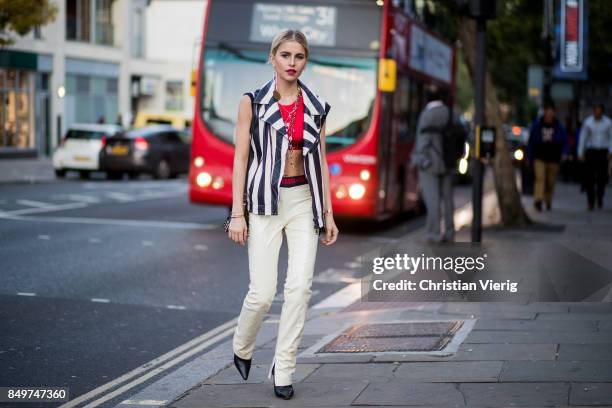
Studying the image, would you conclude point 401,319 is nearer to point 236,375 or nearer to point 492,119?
point 236,375

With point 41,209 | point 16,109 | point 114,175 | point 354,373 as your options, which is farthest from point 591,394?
point 16,109

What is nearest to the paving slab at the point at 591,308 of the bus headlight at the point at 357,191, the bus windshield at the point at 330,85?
the bus headlight at the point at 357,191

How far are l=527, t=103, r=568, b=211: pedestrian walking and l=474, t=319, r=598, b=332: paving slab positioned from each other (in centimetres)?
1273

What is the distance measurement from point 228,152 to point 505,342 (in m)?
9.18

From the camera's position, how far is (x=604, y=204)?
894 inches

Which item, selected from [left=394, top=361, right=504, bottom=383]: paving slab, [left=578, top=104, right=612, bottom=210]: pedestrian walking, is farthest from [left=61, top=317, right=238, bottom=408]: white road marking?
[left=578, top=104, right=612, bottom=210]: pedestrian walking

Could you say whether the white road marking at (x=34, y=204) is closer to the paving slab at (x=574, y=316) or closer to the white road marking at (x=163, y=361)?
the white road marking at (x=163, y=361)

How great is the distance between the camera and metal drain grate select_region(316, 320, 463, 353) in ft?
23.5

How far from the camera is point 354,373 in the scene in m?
6.33

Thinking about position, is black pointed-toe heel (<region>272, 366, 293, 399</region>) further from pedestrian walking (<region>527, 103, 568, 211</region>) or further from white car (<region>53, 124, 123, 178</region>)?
white car (<region>53, 124, 123, 178</region>)

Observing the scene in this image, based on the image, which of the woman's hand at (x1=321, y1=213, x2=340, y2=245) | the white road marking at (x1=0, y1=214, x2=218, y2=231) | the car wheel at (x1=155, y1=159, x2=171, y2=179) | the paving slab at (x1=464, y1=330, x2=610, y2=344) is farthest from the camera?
the car wheel at (x1=155, y1=159, x2=171, y2=179)

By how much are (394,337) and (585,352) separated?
1324 mm

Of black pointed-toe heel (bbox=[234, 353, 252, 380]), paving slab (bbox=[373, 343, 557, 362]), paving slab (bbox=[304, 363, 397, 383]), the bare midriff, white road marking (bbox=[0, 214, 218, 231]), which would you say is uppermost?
the bare midriff

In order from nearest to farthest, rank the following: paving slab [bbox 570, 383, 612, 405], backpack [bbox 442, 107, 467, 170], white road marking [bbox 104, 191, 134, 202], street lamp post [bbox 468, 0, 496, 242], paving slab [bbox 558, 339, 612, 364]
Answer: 1. paving slab [bbox 570, 383, 612, 405]
2. paving slab [bbox 558, 339, 612, 364]
3. street lamp post [bbox 468, 0, 496, 242]
4. backpack [bbox 442, 107, 467, 170]
5. white road marking [bbox 104, 191, 134, 202]
